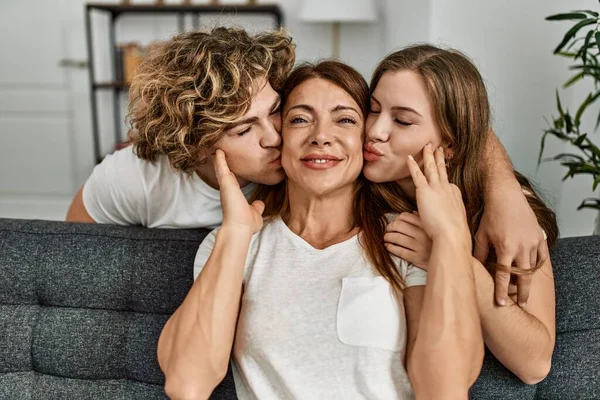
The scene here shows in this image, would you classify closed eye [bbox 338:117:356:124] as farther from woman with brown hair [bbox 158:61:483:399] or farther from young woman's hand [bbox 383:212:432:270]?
young woman's hand [bbox 383:212:432:270]

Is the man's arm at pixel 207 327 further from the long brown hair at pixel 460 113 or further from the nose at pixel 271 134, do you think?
the long brown hair at pixel 460 113

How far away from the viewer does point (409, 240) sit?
1181 millimetres

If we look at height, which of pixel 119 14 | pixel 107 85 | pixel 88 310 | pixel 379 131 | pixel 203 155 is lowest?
pixel 88 310

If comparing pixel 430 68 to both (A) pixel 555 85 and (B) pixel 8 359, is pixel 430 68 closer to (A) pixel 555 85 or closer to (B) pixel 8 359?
(B) pixel 8 359

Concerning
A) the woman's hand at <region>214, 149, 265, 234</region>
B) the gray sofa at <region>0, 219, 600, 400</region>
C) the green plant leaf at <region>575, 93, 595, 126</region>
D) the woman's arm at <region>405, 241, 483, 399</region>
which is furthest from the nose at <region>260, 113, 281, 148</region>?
the green plant leaf at <region>575, 93, 595, 126</region>

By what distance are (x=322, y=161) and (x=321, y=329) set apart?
0.35 metres

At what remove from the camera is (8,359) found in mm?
1388

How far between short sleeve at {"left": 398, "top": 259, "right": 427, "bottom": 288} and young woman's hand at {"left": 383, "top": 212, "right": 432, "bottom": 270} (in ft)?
0.04

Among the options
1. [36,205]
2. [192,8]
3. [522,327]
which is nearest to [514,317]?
[522,327]

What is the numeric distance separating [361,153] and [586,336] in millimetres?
618

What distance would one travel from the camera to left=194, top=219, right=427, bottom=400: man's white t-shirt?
1.11 m

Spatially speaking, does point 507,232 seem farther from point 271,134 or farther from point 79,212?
point 79,212

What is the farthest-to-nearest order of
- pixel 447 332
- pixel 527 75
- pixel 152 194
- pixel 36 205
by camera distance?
pixel 36 205, pixel 527 75, pixel 152 194, pixel 447 332

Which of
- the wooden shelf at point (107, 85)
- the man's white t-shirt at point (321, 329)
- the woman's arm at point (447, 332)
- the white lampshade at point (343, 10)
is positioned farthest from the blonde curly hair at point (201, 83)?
the wooden shelf at point (107, 85)
